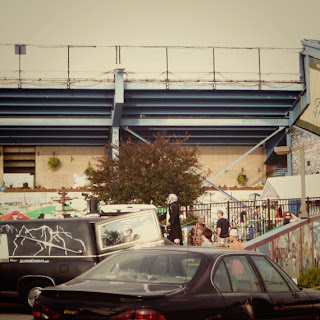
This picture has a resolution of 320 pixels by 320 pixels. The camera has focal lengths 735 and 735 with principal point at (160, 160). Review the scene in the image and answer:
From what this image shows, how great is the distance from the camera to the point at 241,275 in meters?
7.61

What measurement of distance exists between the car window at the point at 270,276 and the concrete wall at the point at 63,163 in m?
44.6

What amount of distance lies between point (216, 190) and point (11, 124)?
14.2 metres

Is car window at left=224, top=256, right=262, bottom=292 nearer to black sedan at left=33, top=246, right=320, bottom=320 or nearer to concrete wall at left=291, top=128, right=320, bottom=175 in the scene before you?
black sedan at left=33, top=246, right=320, bottom=320

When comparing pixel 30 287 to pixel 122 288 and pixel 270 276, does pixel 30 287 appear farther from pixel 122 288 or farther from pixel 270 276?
pixel 122 288

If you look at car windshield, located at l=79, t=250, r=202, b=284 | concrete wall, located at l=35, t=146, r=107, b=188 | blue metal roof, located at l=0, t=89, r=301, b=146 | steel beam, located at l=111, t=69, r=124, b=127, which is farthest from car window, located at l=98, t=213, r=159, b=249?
concrete wall, located at l=35, t=146, r=107, b=188

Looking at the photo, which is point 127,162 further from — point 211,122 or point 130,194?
point 211,122

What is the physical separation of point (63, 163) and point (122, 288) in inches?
1839

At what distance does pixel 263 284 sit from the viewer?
7828 mm

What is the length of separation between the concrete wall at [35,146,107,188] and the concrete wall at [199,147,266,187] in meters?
7.68

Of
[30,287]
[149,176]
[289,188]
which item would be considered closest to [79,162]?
[149,176]

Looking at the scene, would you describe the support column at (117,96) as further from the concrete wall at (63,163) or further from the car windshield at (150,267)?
the car windshield at (150,267)

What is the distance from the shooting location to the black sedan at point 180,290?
6355mm

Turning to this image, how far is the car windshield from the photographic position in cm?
707

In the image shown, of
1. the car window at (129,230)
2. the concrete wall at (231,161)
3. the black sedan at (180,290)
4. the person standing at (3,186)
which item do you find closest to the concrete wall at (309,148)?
the concrete wall at (231,161)
